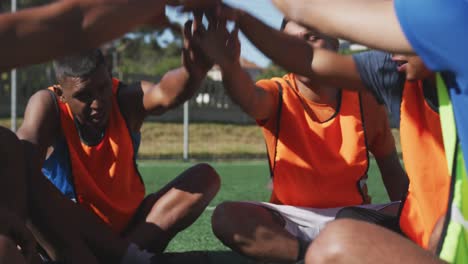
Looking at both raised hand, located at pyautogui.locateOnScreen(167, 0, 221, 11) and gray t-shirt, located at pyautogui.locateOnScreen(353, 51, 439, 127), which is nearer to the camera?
gray t-shirt, located at pyautogui.locateOnScreen(353, 51, 439, 127)

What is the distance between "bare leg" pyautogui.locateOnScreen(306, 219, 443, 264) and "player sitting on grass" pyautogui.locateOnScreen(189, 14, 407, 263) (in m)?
1.27

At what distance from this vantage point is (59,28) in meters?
2.14

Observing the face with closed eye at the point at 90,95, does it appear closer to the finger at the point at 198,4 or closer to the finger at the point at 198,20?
the finger at the point at 198,20

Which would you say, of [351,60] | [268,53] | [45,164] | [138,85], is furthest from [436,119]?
[45,164]

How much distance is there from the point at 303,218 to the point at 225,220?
40 cm

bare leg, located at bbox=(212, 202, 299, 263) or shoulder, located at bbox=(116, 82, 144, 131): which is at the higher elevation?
shoulder, located at bbox=(116, 82, 144, 131)

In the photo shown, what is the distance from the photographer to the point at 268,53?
3.03 meters

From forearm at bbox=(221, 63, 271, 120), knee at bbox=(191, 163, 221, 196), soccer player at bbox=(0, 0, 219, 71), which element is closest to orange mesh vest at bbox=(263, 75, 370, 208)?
forearm at bbox=(221, 63, 271, 120)

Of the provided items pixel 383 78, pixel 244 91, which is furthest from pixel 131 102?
pixel 383 78

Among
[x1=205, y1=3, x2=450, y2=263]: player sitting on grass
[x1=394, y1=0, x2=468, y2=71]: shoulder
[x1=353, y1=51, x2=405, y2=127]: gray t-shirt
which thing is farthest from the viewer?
[x1=353, y1=51, x2=405, y2=127]: gray t-shirt

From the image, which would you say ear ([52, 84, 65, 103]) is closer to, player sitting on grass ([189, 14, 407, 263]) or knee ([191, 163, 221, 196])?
knee ([191, 163, 221, 196])

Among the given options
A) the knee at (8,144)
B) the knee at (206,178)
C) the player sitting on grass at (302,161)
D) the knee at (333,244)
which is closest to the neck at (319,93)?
the player sitting on grass at (302,161)

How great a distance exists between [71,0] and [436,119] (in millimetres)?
1181

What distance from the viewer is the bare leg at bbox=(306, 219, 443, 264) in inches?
84.7
